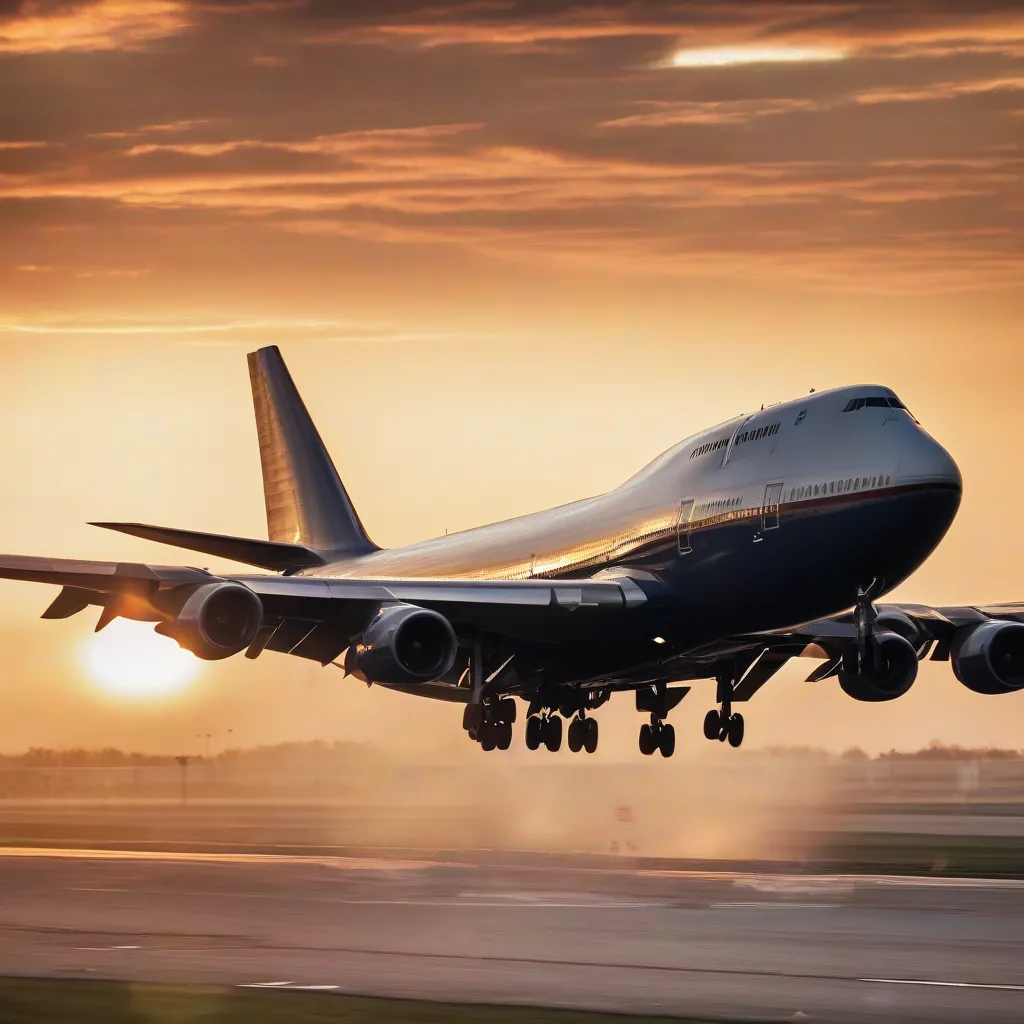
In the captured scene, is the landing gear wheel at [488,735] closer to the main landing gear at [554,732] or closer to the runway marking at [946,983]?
the main landing gear at [554,732]

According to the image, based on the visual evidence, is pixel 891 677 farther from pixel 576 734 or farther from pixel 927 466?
pixel 927 466

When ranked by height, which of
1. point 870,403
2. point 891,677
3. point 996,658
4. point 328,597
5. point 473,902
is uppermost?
point 870,403

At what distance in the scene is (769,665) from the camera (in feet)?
174

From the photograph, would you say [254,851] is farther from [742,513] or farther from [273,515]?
[742,513]

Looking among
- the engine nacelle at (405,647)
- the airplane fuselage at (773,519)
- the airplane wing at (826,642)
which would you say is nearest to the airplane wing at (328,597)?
the engine nacelle at (405,647)

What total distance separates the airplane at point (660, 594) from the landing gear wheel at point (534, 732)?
8 cm

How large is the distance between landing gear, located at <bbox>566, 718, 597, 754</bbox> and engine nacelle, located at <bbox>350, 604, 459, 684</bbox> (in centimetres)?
1157

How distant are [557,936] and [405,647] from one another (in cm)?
1004

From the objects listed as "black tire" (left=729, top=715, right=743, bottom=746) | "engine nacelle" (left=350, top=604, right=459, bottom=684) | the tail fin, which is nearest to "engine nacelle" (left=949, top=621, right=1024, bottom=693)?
"black tire" (left=729, top=715, right=743, bottom=746)

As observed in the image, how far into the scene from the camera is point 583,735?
187 feet

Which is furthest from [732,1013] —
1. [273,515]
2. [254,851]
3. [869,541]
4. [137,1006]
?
[273,515]

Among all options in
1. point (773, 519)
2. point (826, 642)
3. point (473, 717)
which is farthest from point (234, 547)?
point (773, 519)

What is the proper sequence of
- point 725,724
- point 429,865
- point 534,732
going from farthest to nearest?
1. point 429,865
2. point 534,732
3. point 725,724

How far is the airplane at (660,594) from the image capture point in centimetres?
4056
